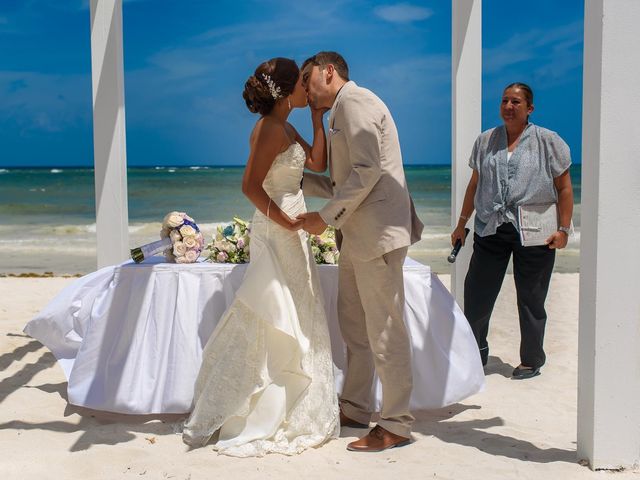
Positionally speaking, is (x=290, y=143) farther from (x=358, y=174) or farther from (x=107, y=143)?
(x=107, y=143)

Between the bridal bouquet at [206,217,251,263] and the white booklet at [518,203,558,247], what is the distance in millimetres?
1645

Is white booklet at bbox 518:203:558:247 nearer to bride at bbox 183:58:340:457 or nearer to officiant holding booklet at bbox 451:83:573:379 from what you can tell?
officiant holding booklet at bbox 451:83:573:379

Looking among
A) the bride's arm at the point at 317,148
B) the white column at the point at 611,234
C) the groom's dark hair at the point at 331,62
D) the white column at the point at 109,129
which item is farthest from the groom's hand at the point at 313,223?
the white column at the point at 109,129

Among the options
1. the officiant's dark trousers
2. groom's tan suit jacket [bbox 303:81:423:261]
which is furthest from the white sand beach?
groom's tan suit jacket [bbox 303:81:423:261]

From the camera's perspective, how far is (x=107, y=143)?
4848 millimetres

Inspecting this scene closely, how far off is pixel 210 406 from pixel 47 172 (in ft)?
109

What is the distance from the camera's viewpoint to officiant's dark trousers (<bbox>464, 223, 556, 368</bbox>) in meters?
4.70

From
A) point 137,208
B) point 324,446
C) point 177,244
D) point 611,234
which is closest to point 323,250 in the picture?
point 177,244

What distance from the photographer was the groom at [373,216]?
3.32m

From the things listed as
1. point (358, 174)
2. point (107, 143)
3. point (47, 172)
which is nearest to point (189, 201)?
point (47, 172)

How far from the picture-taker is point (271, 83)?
350 cm

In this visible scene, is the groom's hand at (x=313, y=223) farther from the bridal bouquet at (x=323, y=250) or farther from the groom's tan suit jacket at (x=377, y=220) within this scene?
the bridal bouquet at (x=323, y=250)

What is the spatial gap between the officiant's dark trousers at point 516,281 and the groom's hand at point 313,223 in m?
1.63

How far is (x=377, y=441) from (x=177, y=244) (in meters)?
1.47
